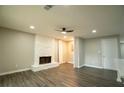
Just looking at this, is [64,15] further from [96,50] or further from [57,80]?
[96,50]

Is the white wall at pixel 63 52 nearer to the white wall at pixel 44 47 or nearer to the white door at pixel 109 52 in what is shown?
the white wall at pixel 44 47

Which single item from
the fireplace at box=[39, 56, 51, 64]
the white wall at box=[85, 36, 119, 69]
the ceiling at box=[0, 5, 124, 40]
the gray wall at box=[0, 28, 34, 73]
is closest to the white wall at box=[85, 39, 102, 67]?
the white wall at box=[85, 36, 119, 69]

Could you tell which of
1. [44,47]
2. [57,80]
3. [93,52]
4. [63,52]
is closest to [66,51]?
[63,52]

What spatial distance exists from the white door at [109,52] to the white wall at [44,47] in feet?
12.6

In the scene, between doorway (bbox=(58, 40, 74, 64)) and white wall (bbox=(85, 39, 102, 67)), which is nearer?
white wall (bbox=(85, 39, 102, 67))

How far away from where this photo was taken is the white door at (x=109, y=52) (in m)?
5.80

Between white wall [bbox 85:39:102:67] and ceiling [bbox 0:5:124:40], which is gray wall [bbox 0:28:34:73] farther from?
white wall [bbox 85:39:102:67]

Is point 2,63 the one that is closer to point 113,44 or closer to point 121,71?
point 121,71

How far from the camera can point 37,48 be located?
5.89 meters

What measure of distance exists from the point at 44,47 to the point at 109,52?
15.4 feet

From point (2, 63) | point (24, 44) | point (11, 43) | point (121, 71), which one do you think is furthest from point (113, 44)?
point (2, 63)

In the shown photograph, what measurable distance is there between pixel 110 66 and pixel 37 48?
17.1 ft

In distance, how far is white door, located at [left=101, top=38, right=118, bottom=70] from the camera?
5.80m

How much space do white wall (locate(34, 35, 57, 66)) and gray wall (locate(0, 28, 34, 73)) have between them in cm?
33
